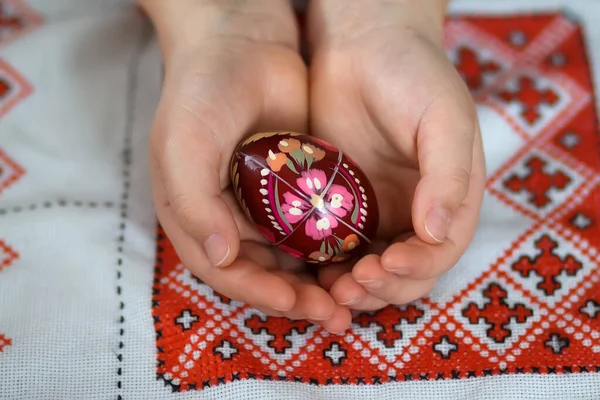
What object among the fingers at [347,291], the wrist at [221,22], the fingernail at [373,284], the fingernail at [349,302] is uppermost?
the wrist at [221,22]

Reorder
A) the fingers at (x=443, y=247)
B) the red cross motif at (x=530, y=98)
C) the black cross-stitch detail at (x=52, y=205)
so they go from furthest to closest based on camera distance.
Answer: the red cross motif at (x=530, y=98)
the black cross-stitch detail at (x=52, y=205)
the fingers at (x=443, y=247)

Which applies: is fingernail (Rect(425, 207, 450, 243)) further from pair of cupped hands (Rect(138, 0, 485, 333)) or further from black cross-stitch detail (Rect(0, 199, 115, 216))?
black cross-stitch detail (Rect(0, 199, 115, 216))

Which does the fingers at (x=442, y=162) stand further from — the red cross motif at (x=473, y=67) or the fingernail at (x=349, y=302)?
the red cross motif at (x=473, y=67)

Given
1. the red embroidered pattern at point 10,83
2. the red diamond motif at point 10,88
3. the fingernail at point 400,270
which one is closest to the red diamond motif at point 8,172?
the red embroidered pattern at point 10,83

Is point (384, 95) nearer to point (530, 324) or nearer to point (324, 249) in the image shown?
point (324, 249)

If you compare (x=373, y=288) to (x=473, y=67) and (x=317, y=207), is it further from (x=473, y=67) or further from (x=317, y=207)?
(x=473, y=67)

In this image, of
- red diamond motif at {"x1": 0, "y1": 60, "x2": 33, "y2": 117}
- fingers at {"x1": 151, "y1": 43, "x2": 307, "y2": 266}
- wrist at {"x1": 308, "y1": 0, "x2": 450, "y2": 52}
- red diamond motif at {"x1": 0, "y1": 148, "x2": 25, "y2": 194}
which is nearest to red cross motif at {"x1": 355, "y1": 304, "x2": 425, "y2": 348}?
fingers at {"x1": 151, "y1": 43, "x2": 307, "y2": 266}
